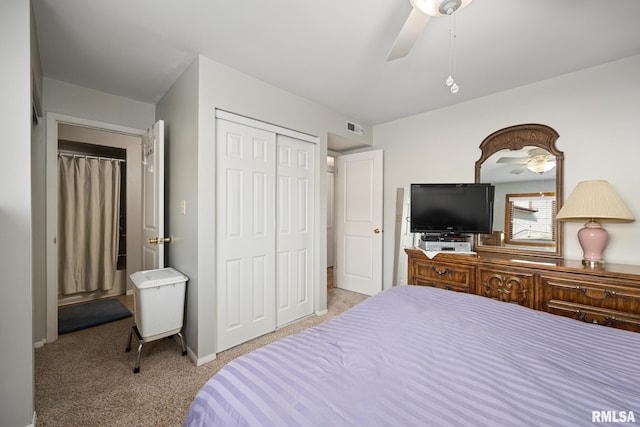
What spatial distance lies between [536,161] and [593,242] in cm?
87

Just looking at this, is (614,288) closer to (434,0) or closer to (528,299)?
(528,299)

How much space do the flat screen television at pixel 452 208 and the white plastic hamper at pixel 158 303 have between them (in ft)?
7.90

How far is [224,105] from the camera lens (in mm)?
2219

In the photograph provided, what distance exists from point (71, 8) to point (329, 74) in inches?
70.8

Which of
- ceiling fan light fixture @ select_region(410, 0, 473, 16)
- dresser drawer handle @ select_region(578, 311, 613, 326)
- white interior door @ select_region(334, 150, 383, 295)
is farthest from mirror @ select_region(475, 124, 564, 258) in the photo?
ceiling fan light fixture @ select_region(410, 0, 473, 16)

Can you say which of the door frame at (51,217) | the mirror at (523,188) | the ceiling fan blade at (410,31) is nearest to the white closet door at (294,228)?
the ceiling fan blade at (410,31)

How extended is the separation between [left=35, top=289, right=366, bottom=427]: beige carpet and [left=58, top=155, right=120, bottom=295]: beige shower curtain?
1.20 meters

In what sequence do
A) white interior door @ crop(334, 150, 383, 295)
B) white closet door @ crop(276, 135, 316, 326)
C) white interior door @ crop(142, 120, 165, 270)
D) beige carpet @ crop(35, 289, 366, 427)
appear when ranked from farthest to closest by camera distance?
white interior door @ crop(334, 150, 383, 295) < white closet door @ crop(276, 135, 316, 326) < white interior door @ crop(142, 120, 165, 270) < beige carpet @ crop(35, 289, 366, 427)

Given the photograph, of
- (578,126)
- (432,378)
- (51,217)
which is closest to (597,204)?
(578,126)

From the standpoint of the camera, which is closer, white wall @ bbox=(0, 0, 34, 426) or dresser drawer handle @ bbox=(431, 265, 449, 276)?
white wall @ bbox=(0, 0, 34, 426)

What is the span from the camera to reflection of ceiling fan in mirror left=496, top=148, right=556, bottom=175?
2.45 metres

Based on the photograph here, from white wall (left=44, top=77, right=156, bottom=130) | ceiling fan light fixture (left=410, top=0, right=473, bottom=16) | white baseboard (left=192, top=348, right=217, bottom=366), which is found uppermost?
white wall (left=44, top=77, right=156, bottom=130)

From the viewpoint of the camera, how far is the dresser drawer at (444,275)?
246 cm
